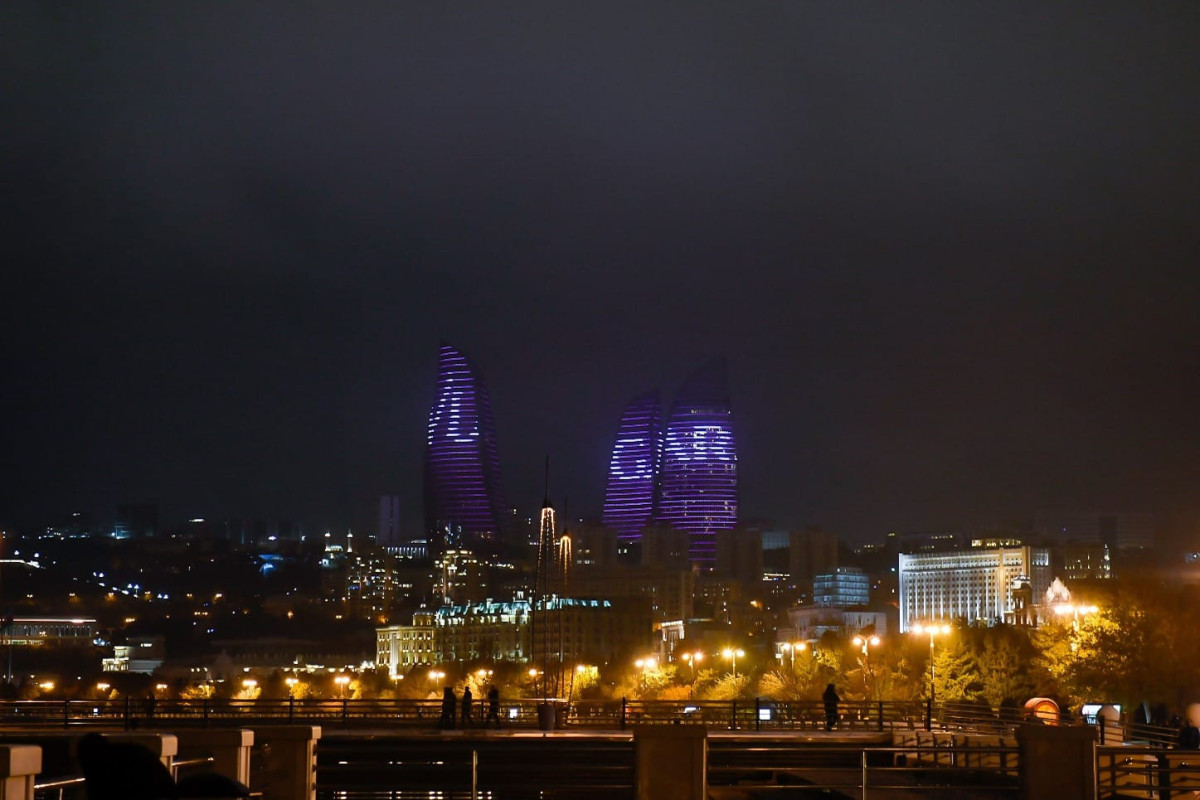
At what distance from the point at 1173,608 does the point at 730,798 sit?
5577cm

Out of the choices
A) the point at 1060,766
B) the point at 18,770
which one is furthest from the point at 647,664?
the point at 18,770

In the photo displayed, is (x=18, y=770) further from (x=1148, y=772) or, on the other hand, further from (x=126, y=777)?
(x=1148, y=772)

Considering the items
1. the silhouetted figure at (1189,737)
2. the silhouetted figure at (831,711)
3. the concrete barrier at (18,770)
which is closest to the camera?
the concrete barrier at (18,770)

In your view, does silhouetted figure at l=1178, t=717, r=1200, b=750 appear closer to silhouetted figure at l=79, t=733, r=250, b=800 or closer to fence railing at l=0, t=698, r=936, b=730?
fence railing at l=0, t=698, r=936, b=730

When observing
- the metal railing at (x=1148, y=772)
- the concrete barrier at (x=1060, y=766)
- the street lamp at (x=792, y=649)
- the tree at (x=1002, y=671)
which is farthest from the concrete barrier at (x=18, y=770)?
the street lamp at (x=792, y=649)

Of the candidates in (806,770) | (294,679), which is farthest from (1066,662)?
(294,679)

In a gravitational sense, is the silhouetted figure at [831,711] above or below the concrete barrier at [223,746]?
below

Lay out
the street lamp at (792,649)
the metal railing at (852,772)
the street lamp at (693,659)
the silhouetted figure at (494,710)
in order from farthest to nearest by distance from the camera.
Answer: the street lamp at (693,659)
the street lamp at (792,649)
the silhouetted figure at (494,710)
the metal railing at (852,772)

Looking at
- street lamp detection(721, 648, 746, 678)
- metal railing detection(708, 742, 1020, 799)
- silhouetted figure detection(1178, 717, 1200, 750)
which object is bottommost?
metal railing detection(708, 742, 1020, 799)

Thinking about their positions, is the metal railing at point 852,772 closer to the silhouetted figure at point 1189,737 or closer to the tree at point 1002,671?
the silhouetted figure at point 1189,737

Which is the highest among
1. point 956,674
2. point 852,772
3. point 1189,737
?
point 956,674

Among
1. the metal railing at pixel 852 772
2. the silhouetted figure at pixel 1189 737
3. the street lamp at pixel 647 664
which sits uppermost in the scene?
the street lamp at pixel 647 664

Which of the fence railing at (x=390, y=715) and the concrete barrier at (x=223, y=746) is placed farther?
the fence railing at (x=390, y=715)

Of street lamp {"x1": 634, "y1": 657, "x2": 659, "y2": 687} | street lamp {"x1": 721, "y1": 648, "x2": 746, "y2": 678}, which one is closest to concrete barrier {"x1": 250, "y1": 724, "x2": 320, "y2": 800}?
street lamp {"x1": 721, "y1": 648, "x2": 746, "y2": 678}
